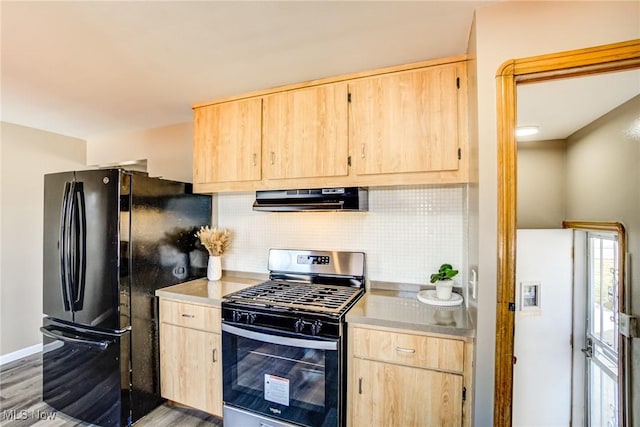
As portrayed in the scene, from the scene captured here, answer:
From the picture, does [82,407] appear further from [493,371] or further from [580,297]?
[580,297]

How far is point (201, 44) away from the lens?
1.54 meters

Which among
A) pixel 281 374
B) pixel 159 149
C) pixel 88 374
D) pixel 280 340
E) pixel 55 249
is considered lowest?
pixel 88 374

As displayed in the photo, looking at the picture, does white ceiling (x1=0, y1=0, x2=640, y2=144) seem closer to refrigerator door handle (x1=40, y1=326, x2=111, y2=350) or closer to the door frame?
the door frame

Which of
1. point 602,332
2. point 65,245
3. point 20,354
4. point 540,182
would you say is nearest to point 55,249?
point 65,245

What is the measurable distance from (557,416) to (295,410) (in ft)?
4.50

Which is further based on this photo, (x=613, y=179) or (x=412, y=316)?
(x=412, y=316)

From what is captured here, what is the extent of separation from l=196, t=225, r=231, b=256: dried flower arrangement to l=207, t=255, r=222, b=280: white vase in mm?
50

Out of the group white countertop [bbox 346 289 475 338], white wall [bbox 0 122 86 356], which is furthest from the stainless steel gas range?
white wall [bbox 0 122 86 356]

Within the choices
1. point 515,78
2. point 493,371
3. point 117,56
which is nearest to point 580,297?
point 493,371

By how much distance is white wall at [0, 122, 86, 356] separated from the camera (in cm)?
285

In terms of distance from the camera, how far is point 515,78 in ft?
4.04

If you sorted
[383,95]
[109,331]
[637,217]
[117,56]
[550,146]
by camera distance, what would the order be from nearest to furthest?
[637,217] < [550,146] < [117,56] < [383,95] < [109,331]

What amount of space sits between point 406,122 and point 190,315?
1941mm

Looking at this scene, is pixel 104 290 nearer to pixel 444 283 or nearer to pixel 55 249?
pixel 55 249
